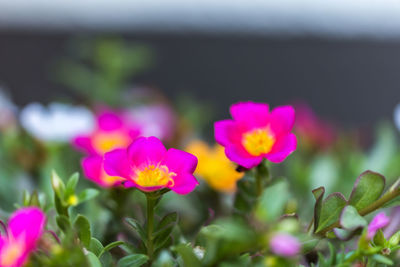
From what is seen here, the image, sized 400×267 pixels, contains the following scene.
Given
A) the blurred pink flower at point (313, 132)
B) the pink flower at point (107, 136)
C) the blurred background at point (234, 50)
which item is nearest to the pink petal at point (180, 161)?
the pink flower at point (107, 136)

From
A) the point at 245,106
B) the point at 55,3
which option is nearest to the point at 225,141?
the point at 245,106

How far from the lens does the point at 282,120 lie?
0.28 metres

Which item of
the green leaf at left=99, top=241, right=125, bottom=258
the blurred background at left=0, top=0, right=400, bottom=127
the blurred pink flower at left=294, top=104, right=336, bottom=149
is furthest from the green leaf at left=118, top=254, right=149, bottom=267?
the blurred background at left=0, top=0, right=400, bottom=127

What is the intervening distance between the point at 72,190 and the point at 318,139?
0.40 meters

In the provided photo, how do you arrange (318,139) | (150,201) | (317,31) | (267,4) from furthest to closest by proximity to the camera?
(267,4)
(317,31)
(318,139)
(150,201)

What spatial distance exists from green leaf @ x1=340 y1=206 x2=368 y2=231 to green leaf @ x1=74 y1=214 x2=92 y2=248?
0.12 meters

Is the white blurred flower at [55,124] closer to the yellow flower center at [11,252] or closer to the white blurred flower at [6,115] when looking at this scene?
the white blurred flower at [6,115]

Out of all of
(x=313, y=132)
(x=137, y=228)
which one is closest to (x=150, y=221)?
(x=137, y=228)

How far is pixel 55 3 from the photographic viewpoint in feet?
4.32

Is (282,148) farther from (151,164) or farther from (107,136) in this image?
(107,136)

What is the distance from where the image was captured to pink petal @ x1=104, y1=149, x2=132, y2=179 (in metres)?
0.25

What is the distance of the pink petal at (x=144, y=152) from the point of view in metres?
0.25

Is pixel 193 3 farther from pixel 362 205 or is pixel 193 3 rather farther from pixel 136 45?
pixel 362 205

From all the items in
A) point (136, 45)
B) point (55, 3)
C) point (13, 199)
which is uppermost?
point (55, 3)
